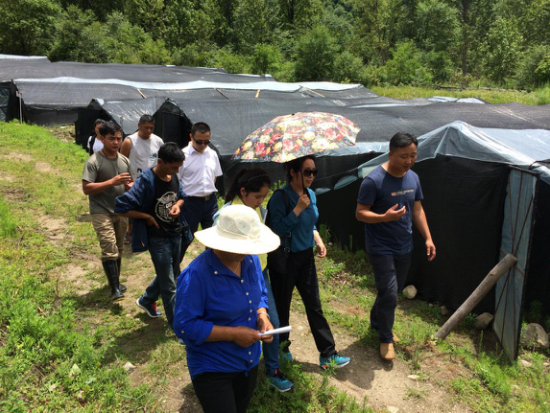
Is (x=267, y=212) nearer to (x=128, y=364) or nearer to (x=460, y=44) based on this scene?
(x=128, y=364)

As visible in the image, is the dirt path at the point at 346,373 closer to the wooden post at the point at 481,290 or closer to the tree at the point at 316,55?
A: the wooden post at the point at 481,290

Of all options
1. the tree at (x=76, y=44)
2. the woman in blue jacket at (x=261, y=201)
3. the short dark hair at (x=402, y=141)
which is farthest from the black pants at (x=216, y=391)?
the tree at (x=76, y=44)

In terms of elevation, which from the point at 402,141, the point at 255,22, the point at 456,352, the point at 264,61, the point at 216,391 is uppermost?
the point at 255,22

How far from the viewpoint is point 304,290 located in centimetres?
336

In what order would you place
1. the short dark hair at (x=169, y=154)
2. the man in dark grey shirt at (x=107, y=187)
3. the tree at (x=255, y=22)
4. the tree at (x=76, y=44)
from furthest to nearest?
the tree at (x=255, y=22) < the tree at (x=76, y=44) < the man in dark grey shirt at (x=107, y=187) < the short dark hair at (x=169, y=154)

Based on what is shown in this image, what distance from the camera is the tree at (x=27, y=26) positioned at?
3055cm

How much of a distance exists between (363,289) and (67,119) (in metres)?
14.6

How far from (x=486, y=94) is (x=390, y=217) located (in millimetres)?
21415

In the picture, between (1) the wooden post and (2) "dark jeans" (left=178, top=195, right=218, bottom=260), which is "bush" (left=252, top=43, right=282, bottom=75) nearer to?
(2) "dark jeans" (left=178, top=195, right=218, bottom=260)

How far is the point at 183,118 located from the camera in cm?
934

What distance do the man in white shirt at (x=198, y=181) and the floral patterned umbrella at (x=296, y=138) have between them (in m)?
1.29

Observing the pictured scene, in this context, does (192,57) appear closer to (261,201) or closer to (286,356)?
(286,356)

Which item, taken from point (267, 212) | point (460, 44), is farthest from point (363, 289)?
point (460, 44)

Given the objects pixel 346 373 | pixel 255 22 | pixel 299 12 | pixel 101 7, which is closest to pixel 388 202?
pixel 346 373
